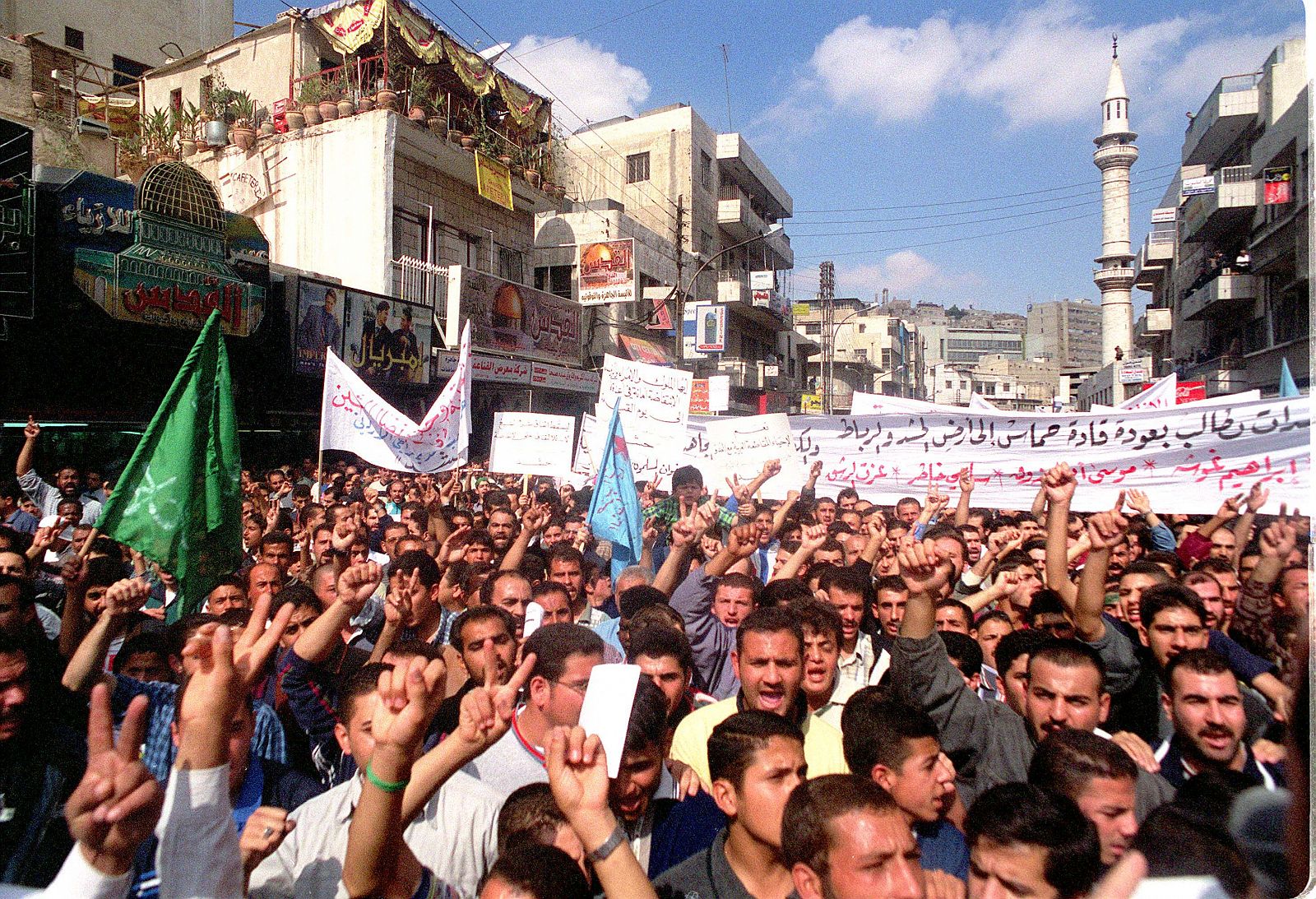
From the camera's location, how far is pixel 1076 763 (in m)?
2.34

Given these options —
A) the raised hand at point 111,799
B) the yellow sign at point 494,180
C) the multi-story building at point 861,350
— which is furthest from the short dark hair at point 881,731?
the multi-story building at point 861,350

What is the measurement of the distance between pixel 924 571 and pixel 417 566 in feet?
7.48

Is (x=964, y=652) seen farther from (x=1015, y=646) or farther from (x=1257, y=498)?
(x=1257, y=498)

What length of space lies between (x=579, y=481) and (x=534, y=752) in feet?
21.3

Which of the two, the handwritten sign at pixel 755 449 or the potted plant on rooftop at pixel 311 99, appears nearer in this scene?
the handwritten sign at pixel 755 449

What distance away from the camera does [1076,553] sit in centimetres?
458

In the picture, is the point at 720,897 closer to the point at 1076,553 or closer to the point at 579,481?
the point at 1076,553

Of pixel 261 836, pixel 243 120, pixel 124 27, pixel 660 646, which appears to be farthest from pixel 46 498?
pixel 124 27

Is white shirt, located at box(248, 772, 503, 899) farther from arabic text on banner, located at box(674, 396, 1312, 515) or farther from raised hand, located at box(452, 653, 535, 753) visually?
arabic text on banner, located at box(674, 396, 1312, 515)

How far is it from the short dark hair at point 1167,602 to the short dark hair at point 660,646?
180cm

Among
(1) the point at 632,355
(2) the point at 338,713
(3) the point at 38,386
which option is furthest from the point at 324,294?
(2) the point at 338,713

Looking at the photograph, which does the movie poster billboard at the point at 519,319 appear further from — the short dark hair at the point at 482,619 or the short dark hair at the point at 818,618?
the short dark hair at the point at 818,618

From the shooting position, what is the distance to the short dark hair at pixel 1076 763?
2.32 meters

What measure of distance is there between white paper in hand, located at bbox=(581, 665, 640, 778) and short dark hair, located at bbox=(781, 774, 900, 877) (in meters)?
0.43
